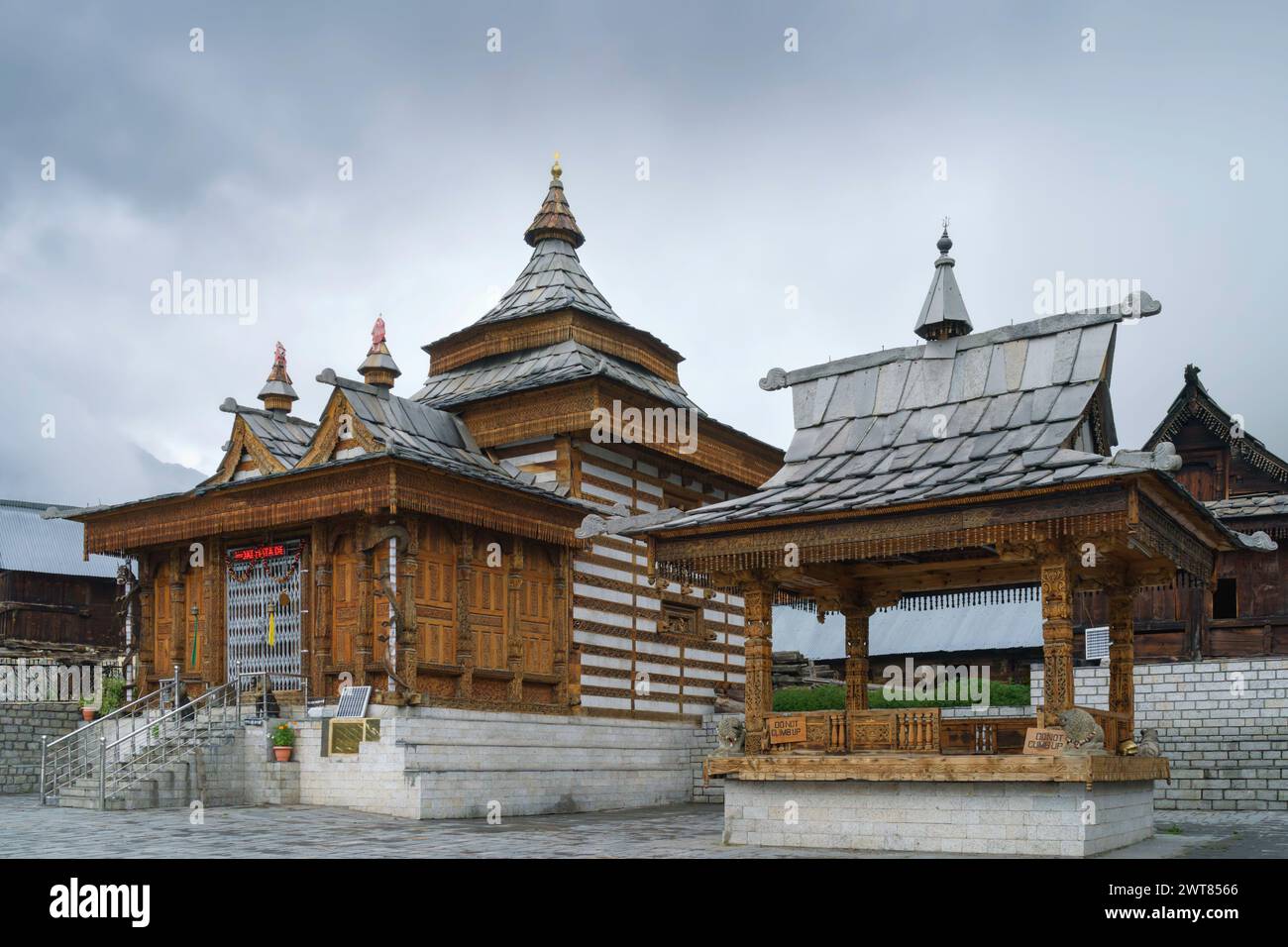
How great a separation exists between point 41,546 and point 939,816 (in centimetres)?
3835

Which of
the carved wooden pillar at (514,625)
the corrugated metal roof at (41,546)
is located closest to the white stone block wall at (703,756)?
the carved wooden pillar at (514,625)

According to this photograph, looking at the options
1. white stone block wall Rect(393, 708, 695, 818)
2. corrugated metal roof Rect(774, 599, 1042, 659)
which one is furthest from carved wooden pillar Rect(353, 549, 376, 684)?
corrugated metal roof Rect(774, 599, 1042, 659)

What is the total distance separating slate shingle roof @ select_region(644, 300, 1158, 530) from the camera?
15.7 metres

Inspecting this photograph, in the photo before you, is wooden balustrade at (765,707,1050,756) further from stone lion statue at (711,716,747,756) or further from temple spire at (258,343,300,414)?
temple spire at (258,343,300,414)

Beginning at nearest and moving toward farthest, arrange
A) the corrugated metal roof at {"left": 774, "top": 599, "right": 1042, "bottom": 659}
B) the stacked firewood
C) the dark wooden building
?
1. the stacked firewood
2. the corrugated metal roof at {"left": 774, "top": 599, "right": 1042, "bottom": 659}
3. the dark wooden building

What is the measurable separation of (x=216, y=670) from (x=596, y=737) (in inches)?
271

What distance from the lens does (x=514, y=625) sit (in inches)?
945

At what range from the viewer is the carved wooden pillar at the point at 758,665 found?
1681 centimetres

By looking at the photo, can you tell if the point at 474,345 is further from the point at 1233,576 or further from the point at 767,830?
the point at 1233,576

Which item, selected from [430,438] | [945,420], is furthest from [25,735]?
[945,420]

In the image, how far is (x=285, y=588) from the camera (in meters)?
23.4

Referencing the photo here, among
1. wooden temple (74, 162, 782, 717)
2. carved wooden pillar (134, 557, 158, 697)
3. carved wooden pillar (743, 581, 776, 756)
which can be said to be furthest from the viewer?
carved wooden pillar (134, 557, 158, 697)

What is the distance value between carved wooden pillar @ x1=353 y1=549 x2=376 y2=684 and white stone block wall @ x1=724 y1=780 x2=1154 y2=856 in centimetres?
752

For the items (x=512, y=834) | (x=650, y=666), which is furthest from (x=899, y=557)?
(x=650, y=666)
